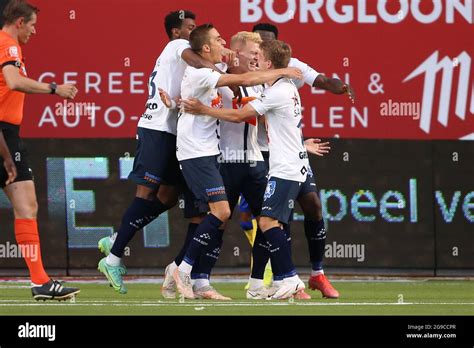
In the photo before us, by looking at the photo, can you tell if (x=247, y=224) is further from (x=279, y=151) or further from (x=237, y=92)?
(x=279, y=151)

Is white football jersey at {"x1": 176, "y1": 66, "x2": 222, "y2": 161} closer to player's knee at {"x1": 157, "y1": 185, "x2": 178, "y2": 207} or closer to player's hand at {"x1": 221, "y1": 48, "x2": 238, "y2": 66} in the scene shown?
player's hand at {"x1": 221, "y1": 48, "x2": 238, "y2": 66}

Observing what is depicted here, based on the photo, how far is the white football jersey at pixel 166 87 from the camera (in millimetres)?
12695

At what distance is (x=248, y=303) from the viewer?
11.5 metres

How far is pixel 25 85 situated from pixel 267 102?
1936 millimetres

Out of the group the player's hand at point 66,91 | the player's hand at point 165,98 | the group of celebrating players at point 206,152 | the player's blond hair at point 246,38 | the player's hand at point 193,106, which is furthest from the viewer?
the player's blond hair at point 246,38

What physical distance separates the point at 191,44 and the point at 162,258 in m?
3.91

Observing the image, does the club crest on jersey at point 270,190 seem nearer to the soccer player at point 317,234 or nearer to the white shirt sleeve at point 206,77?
the soccer player at point 317,234

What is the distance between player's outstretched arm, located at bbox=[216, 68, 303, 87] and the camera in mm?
11805

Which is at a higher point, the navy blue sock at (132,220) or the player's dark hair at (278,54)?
the player's dark hair at (278,54)

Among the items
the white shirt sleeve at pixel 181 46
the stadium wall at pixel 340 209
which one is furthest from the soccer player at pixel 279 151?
the stadium wall at pixel 340 209

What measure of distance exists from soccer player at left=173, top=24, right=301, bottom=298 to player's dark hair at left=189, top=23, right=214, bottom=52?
0.24 meters

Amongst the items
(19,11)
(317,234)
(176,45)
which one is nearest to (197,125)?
(176,45)
